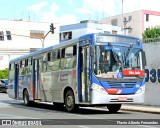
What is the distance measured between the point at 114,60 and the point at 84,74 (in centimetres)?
147

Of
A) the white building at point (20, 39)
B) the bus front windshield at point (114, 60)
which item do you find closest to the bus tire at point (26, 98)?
the bus front windshield at point (114, 60)

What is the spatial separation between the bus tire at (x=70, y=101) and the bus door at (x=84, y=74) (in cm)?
78

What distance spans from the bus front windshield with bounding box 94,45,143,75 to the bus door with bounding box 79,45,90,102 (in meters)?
0.58

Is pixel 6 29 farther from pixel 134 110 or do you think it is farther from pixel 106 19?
pixel 134 110

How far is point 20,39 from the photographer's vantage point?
82688 millimetres

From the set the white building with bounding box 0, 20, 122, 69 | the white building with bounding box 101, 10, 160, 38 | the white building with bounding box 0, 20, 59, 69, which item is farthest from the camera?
the white building with bounding box 101, 10, 160, 38

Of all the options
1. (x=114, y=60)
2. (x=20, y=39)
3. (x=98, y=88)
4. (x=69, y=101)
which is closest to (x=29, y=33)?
(x=20, y=39)

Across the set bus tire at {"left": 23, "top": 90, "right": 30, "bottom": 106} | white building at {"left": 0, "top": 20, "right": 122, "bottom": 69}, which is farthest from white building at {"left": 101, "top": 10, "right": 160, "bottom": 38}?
bus tire at {"left": 23, "top": 90, "right": 30, "bottom": 106}

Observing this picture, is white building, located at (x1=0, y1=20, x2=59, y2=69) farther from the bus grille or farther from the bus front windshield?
the bus grille

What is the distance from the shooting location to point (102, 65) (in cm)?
1648

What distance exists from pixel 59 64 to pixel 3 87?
88.1 ft

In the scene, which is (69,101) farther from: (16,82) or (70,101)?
(16,82)

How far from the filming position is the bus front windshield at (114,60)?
16.5m

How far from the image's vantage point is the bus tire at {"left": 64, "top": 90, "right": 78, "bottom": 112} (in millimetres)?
17828
